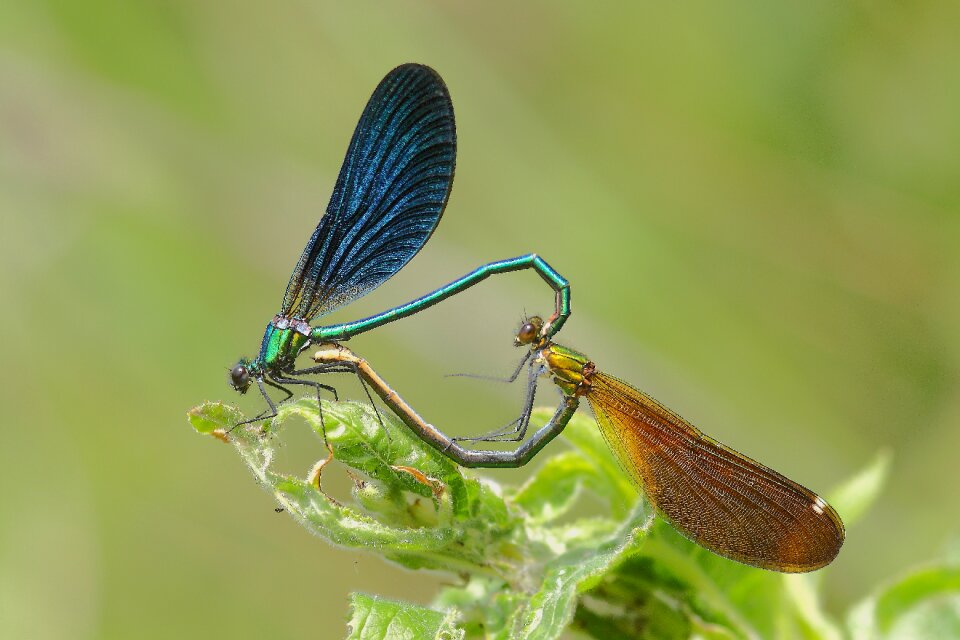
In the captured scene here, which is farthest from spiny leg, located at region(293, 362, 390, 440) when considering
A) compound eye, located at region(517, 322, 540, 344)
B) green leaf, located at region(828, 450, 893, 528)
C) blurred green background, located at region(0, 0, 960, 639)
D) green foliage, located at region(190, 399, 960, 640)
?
blurred green background, located at region(0, 0, 960, 639)

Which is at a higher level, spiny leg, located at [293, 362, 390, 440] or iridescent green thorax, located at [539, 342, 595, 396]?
iridescent green thorax, located at [539, 342, 595, 396]

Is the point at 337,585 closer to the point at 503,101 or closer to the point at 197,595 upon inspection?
the point at 197,595

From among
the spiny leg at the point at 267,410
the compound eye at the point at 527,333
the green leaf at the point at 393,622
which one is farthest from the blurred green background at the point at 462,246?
the green leaf at the point at 393,622

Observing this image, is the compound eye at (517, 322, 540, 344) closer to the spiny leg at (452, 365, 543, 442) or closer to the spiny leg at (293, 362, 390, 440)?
the spiny leg at (452, 365, 543, 442)

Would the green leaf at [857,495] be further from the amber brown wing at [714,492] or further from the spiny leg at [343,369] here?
the spiny leg at [343,369]

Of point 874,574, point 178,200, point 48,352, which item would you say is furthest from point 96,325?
point 874,574

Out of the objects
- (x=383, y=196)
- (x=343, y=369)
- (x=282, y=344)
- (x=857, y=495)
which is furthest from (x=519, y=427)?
(x=857, y=495)
